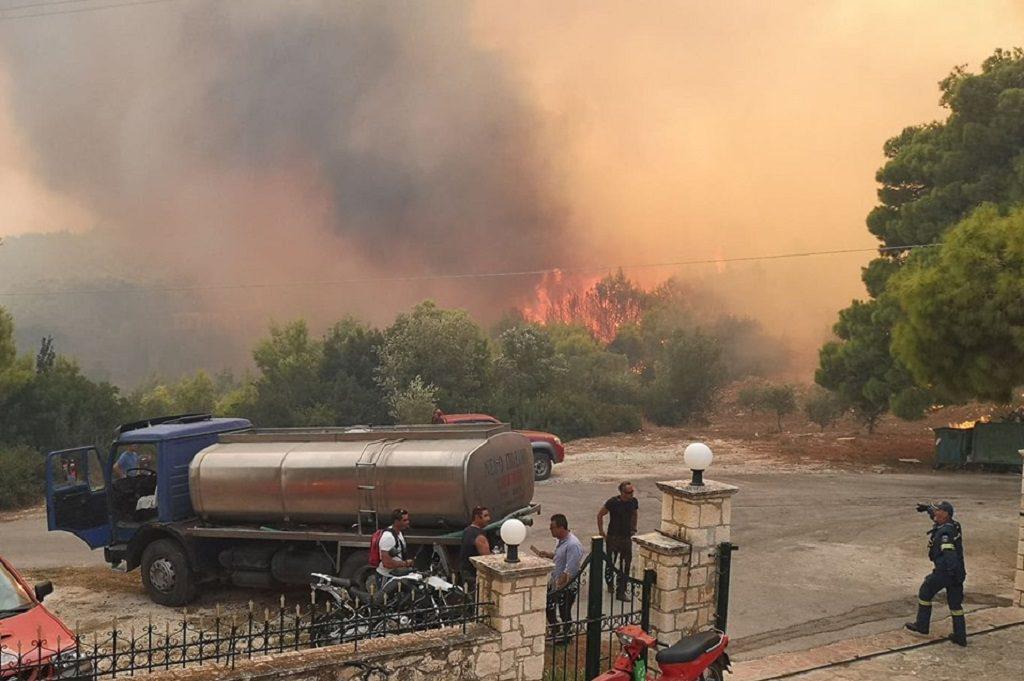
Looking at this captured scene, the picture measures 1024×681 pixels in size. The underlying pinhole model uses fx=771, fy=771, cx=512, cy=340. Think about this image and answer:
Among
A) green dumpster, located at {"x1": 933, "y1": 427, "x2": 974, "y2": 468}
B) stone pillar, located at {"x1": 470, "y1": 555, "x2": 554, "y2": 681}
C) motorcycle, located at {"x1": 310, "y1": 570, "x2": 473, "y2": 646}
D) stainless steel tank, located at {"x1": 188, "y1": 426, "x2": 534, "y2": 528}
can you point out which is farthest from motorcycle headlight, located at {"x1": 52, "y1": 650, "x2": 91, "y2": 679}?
green dumpster, located at {"x1": 933, "y1": 427, "x2": 974, "y2": 468}

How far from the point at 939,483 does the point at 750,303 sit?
59891 millimetres

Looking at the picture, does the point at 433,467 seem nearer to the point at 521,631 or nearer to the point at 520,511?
the point at 520,511

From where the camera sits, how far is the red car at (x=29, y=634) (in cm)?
627

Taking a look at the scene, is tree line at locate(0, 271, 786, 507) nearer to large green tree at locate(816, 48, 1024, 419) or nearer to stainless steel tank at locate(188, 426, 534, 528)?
large green tree at locate(816, 48, 1024, 419)

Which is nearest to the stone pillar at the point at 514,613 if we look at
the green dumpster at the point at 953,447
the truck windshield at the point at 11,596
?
the truck windshield at the point at 11,596

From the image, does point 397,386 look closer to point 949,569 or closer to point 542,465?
point 542,465

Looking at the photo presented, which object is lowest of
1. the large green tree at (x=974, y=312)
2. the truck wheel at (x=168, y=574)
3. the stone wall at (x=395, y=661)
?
the truck wheel at (x=168, y=574)

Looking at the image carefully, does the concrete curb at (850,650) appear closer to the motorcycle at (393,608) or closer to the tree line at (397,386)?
the motorcycle at (393,608)

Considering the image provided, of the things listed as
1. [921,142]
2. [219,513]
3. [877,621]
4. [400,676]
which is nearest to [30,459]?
[219,513]

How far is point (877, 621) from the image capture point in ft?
33.1

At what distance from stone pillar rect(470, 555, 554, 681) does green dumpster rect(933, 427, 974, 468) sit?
20246 millimetres

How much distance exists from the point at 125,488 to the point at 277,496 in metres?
3.06

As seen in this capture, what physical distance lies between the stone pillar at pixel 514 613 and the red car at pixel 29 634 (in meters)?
3.36

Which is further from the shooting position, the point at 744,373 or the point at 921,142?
the point at 744,373
